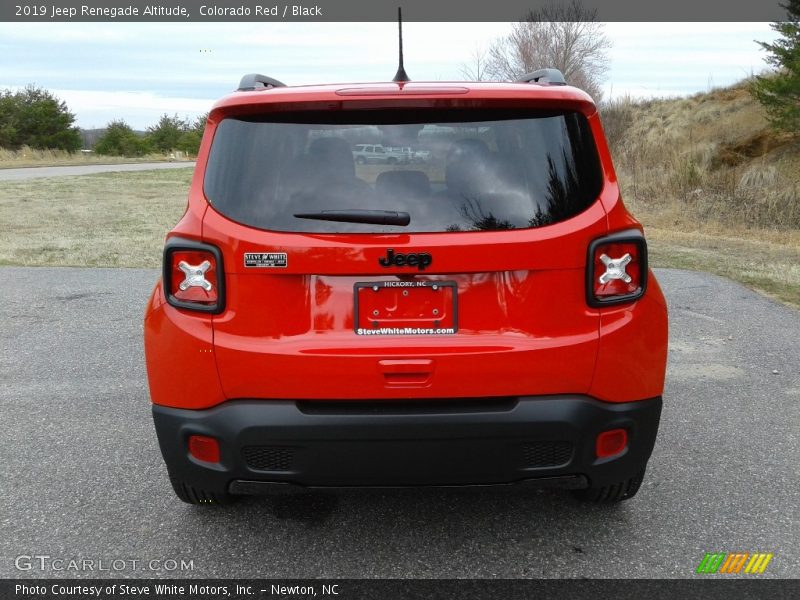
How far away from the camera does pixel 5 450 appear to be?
3895 mm

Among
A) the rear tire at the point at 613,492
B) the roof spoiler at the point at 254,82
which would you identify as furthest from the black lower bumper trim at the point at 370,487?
the roof spoiler at the point at 254,82

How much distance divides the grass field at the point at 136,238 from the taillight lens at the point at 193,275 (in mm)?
7211

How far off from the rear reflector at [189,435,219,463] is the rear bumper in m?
0.03

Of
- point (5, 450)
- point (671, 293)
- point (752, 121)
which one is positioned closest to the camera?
point (5, 450)

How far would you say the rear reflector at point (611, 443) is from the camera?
2.52 m

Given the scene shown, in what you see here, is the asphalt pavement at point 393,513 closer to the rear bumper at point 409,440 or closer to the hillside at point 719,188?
the rear bumper at point 409,440

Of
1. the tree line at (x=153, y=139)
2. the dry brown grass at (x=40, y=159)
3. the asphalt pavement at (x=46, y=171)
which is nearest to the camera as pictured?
the asphalt pavement at (x=46, y=171)

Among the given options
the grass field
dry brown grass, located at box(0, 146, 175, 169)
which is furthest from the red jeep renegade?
dry brown grass, located at box(0, 146, 175, 169)

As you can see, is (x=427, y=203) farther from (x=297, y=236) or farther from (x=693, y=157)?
(x=693, y=157)

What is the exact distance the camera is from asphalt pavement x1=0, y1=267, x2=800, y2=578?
2764 mm

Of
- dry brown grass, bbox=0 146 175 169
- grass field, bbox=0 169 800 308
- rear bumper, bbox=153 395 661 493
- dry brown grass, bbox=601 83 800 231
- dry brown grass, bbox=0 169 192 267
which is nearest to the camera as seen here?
rear bumper, bbox=153 395 661 493

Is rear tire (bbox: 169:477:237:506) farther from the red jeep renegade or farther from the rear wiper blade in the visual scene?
the rear wiper blade

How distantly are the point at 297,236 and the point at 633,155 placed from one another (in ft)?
81.3

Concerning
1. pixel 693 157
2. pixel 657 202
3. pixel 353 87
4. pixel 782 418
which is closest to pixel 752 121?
pixel 693 157
